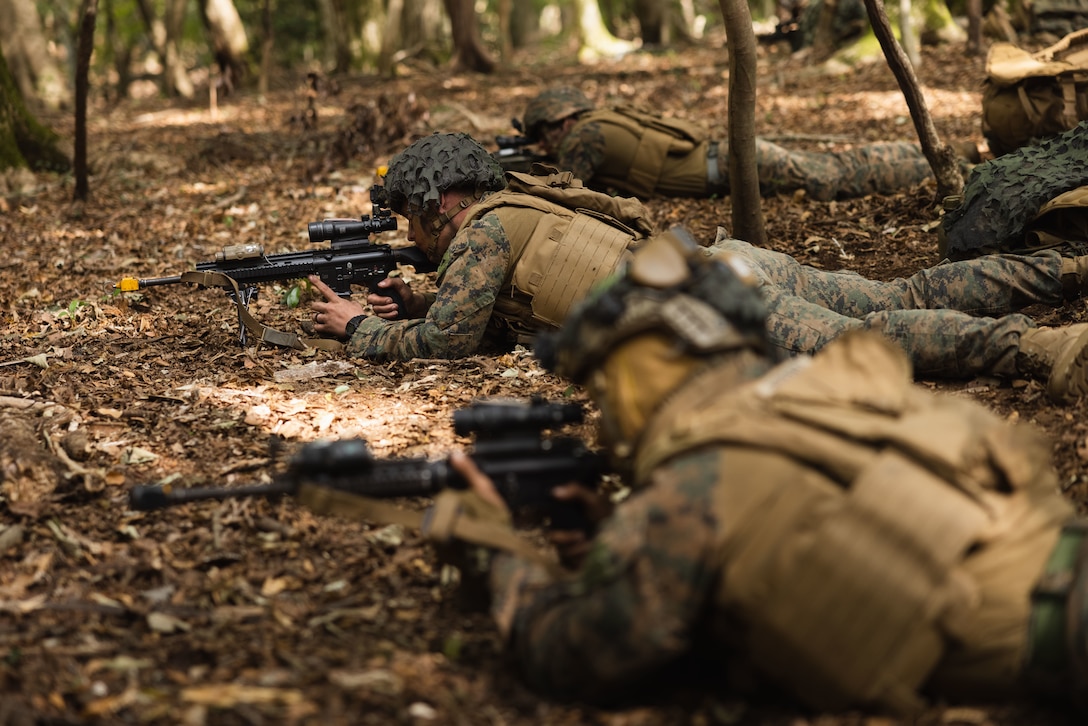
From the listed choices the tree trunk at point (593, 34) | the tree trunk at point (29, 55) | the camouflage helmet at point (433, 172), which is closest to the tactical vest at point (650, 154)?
the camouflage helmet at point (433, 172)

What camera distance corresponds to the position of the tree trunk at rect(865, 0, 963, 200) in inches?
274

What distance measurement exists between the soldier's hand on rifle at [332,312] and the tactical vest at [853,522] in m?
3.73

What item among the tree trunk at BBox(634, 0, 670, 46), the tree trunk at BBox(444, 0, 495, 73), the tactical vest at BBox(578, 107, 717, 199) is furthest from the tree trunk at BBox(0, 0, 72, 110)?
the tactical vest at BBox(578, 107, 717, 199)

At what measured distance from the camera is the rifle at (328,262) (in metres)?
6.16

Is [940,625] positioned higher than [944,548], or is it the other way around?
[944,548]

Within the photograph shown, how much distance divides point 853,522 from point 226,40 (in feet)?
57.9

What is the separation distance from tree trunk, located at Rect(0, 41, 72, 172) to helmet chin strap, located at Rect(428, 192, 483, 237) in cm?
672

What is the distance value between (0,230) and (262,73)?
8822 millimetres

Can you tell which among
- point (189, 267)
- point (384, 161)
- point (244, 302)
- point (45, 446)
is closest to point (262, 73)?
point (384, 161)

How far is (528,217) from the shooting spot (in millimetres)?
5660

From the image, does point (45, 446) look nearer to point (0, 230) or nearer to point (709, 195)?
point (0, 230)

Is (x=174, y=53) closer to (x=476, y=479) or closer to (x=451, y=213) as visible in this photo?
(x=451, y=213)

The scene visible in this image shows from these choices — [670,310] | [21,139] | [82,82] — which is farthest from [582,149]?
[21,139]

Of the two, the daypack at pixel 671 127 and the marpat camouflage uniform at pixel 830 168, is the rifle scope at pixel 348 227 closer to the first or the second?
the marpat camouflage uniform at pixel 830 168
